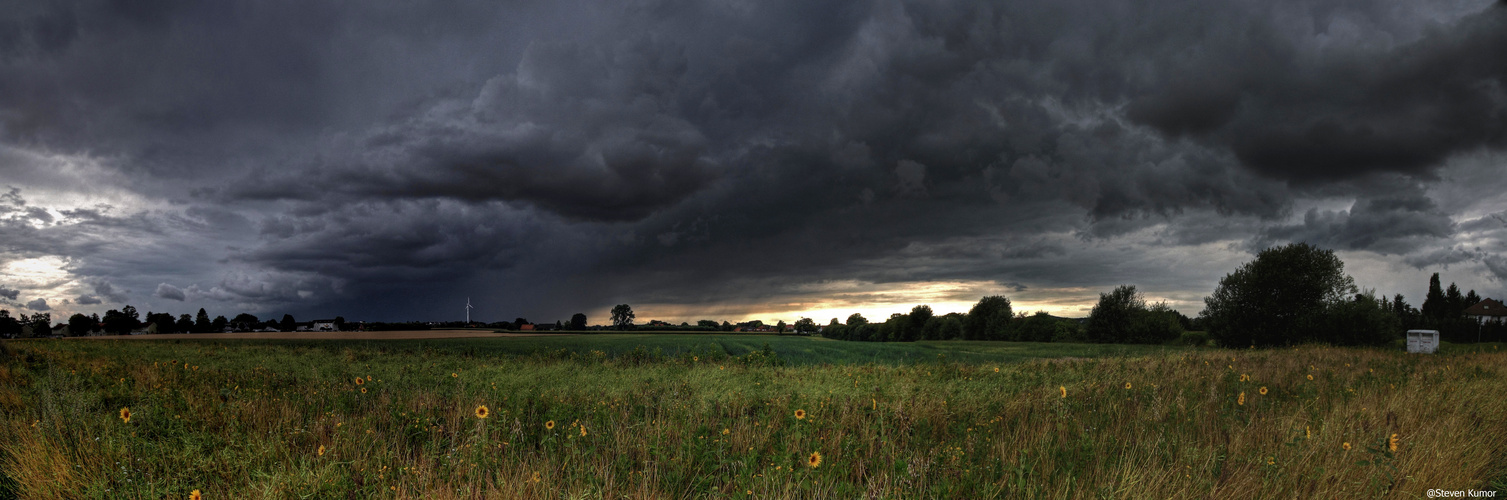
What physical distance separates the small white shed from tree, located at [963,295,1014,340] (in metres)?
47.9

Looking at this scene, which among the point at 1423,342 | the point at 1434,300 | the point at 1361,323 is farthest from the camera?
the point at 1434,300

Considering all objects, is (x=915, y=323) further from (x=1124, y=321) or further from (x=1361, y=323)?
(x=1361, y=323)

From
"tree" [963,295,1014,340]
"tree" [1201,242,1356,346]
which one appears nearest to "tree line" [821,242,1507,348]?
"tree" [1201,242,1356,346]

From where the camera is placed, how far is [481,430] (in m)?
6.18

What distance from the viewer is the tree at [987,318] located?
78062 millimetres

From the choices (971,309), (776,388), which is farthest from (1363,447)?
(971,309)

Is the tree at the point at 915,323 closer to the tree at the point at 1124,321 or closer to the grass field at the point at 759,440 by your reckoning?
the tree at the point at 1124,321

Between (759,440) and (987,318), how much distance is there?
3209 inches

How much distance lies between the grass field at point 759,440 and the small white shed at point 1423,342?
2638cm

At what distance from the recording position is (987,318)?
8081cm

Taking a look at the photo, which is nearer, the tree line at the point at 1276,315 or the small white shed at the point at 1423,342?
the small white shed at the point at 1423,342

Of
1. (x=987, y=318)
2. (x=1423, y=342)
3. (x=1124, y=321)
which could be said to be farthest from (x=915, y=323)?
(x=1423, y=342)

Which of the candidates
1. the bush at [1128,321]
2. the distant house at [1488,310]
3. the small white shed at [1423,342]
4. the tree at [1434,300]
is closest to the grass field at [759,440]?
the small white shed at [1423,342]

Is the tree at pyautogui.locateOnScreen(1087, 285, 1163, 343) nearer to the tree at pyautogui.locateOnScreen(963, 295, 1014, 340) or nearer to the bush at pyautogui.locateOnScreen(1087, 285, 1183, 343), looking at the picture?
the bush at pyautogui.locateOnScreen(1087, 285, 1183, 343)
